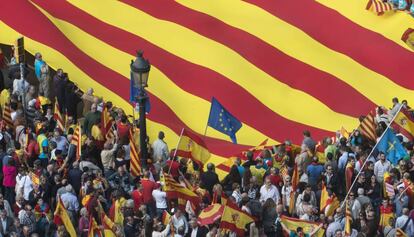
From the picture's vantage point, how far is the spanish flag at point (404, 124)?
4825 cm

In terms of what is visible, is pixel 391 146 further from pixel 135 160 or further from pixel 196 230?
pixel 135 160

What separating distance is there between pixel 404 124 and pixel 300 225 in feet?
17.2

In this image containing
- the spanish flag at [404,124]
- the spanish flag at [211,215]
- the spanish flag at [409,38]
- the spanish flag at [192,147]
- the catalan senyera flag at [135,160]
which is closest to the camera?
the spanish flag at [211,215]

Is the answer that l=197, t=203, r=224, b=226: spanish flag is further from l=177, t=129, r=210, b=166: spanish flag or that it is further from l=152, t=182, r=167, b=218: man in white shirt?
l=177, t=129, r=210, b=166: spanish flag

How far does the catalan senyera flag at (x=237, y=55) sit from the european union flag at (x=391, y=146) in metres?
2.45

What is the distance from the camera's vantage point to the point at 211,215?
43.9 metres

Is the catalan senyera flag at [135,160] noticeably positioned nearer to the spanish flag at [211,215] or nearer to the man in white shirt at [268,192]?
the man in white shirt at [268,192]

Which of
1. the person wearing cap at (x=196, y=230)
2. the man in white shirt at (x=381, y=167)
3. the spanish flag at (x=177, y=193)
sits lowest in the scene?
the person wearing cap at (x=196, y=230)

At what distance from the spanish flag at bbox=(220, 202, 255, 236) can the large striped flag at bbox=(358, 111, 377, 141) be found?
5.38 metres

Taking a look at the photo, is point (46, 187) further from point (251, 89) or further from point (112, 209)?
point (251, 89)

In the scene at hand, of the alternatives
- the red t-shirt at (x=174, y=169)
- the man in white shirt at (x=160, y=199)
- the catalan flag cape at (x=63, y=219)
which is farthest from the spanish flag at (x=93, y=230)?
the red t-shirt at (x=174, y=169)

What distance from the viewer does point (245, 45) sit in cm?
5034

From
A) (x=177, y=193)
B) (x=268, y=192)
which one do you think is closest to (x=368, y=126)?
(x=268, y=192)

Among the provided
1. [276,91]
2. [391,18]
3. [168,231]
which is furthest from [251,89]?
[168,231]
